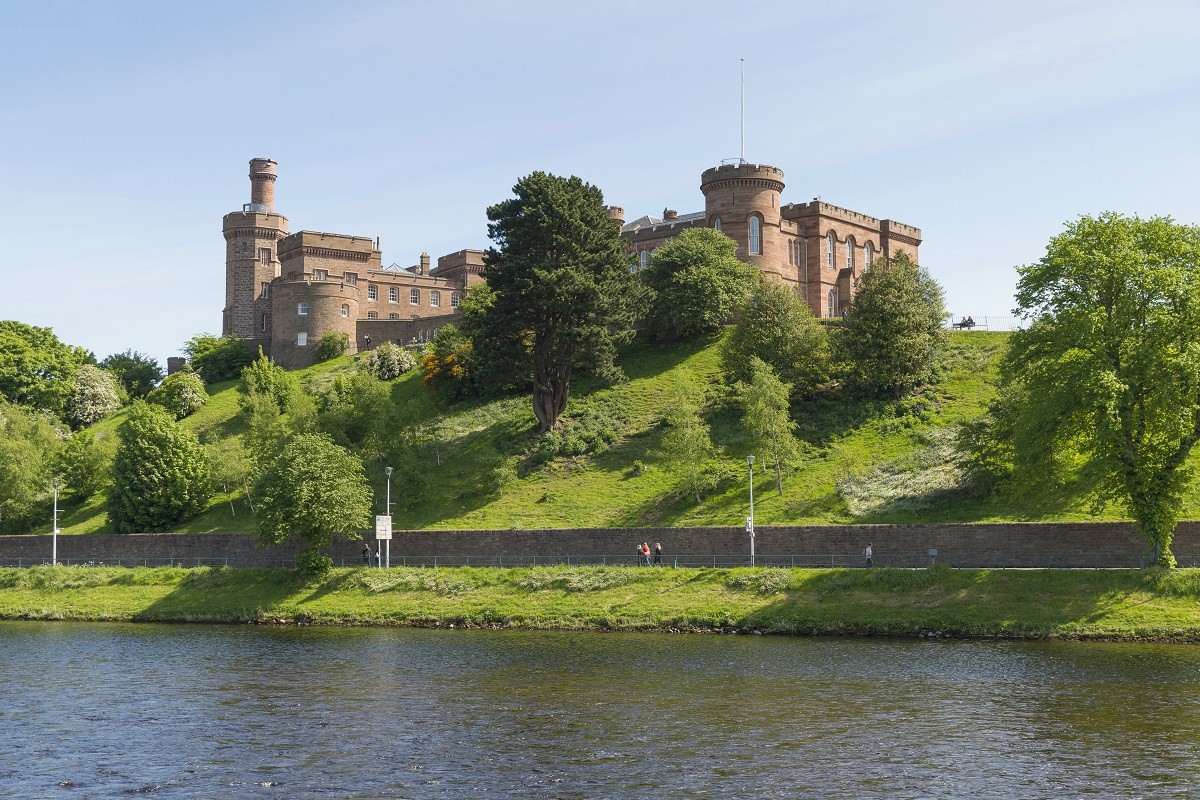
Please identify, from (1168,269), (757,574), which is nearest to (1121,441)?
(1168,269)

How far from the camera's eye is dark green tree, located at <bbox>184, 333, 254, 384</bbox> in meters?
90.9

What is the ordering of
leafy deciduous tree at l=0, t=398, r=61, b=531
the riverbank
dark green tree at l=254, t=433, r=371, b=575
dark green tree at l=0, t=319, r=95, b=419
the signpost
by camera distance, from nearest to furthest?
the riverbank, dark green tree at l=254, t=433, r=371, b=575, the signpost, leafy deciduous tree at l=0, t=398, r=61, b=531, dark green tree at l=0, t=319, r=95, b=419

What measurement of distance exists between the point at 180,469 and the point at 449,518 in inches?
645

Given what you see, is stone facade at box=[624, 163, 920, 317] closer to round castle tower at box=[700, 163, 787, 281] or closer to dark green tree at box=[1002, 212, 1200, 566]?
round castle tower at box=[700, 163, 787, 281]

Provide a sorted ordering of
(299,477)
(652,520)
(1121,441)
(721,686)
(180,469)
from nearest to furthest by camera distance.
A: (721,686)
(1121,441)
(299,477)
(652,520)
(180,469)

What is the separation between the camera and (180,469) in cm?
6322

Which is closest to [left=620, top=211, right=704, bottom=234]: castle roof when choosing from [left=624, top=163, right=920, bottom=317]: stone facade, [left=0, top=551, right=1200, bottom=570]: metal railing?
[left=624, top=163, right=920, bottom=317]: stone facade

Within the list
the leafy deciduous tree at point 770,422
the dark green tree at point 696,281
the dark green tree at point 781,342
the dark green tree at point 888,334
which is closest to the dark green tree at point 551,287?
the dark green tree at point 781,342

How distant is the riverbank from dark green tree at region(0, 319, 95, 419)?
37.6m

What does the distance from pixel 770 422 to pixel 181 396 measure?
46.4 meters

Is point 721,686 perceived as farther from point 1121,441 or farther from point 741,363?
point 741,363

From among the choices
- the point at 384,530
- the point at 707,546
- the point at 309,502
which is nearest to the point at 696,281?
the point at 707,546

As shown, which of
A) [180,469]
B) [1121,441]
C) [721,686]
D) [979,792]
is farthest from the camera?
[180,469]

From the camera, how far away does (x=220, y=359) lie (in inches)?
3602
